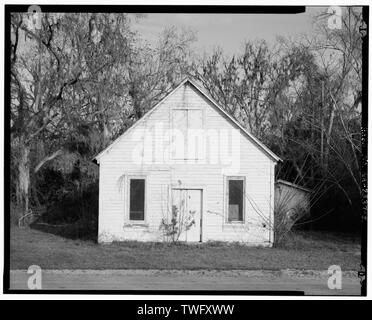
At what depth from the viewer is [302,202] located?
22781mm

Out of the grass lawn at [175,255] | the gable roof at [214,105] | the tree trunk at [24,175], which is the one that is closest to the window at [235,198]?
the grass lawn at [175,255]

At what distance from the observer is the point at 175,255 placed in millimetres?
15070

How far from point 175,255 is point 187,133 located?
13.4 feet

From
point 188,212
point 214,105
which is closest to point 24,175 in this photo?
point 188,212

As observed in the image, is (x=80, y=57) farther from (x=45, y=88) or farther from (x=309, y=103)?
(x=309, y=103)

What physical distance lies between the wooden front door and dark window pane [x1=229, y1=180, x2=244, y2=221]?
1010mm

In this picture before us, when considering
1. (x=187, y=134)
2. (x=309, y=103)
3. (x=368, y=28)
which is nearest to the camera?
(x=368, y=28)

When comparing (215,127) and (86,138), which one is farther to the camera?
(86,138)

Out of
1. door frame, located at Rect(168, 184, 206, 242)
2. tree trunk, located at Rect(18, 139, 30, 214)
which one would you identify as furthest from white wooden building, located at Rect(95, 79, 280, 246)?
tree trunk, located at Rect(18, 139, 30, 214)

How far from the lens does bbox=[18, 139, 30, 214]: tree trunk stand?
23812 millimetres

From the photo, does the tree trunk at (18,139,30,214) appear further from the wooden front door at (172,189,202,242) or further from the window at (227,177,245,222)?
the window at (227,177,245,222)

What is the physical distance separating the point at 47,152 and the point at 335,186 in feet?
45.6

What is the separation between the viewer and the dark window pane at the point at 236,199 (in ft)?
56.4
